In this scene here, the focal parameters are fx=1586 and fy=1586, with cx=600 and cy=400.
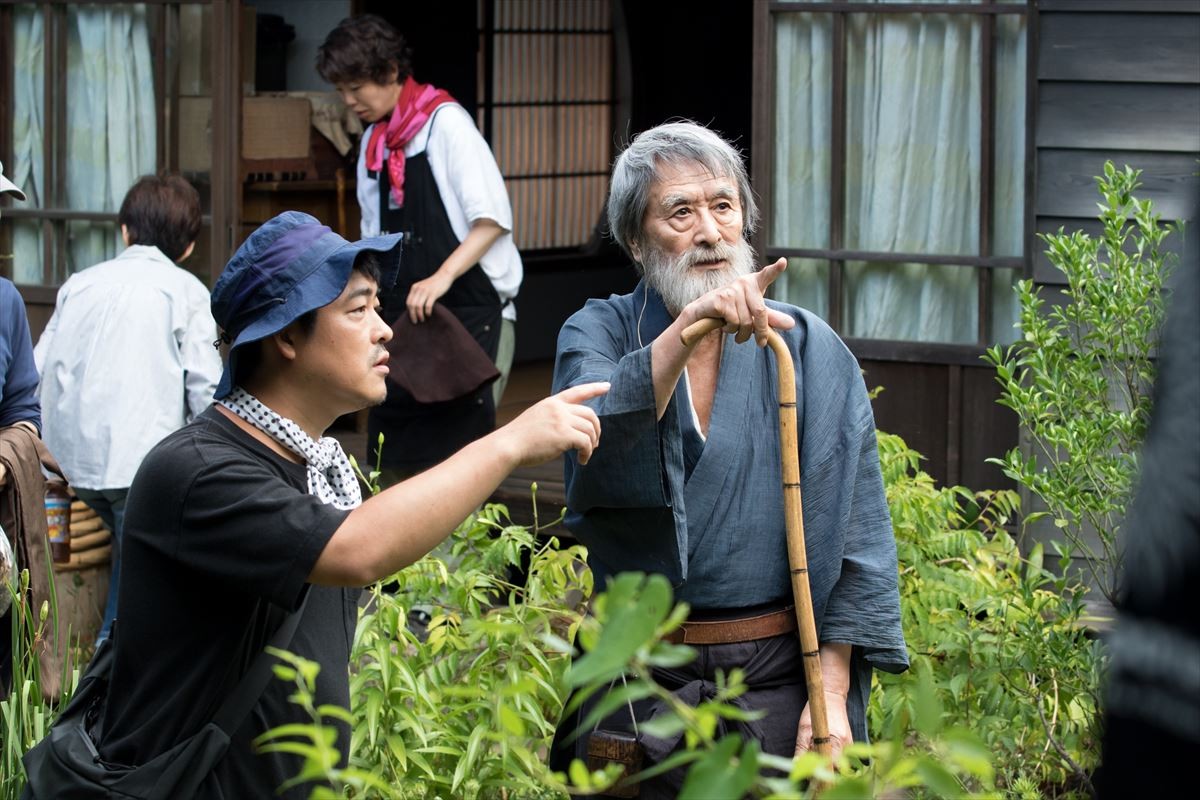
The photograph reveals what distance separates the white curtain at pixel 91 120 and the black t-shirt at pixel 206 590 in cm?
489

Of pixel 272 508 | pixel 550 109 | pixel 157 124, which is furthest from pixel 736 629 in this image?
pixel 550 109

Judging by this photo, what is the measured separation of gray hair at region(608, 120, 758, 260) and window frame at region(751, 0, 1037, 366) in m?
2.65

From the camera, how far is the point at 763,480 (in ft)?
8.36

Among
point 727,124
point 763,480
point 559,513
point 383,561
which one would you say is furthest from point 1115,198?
point 727,124

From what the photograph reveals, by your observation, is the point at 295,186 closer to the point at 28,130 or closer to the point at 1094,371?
the point at 28,130

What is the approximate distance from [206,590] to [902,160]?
3.90 m

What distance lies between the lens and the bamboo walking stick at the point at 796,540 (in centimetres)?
239

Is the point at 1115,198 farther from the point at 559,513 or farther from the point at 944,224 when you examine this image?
the point at 559,513

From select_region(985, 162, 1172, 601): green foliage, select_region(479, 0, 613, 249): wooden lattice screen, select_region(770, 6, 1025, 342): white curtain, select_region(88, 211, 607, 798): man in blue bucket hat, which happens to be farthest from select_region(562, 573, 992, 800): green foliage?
select_region(479, 0, 613, 249): wooden lattice screen

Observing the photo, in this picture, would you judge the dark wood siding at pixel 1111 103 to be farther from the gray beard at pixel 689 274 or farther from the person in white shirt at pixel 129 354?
the person in white shirt at pixel 129 354

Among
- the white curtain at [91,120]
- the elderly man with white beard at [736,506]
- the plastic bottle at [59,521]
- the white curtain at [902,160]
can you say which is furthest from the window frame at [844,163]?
the elderly man with white beard at [736,506]

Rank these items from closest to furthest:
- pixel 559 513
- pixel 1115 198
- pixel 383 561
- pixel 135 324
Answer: pixel 383 561, pixel 1115 198, pixel 135 324, pixel 559 513

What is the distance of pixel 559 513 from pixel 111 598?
5.44 ft

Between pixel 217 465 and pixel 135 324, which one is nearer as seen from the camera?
pixel 217 465
